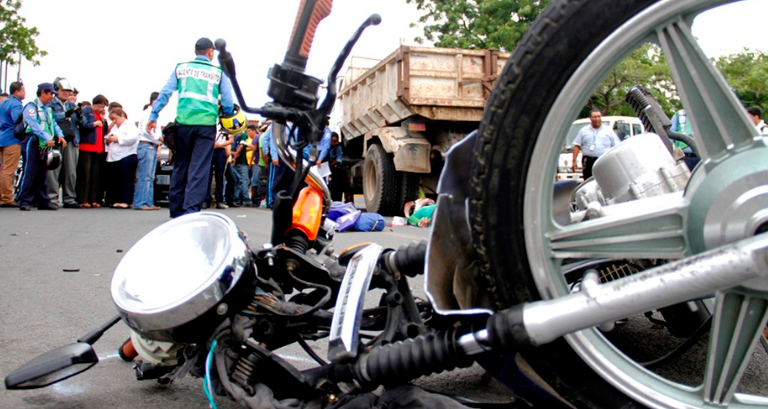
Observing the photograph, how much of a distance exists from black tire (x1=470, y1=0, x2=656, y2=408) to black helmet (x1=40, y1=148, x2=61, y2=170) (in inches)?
394

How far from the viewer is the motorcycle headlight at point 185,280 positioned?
155 cm

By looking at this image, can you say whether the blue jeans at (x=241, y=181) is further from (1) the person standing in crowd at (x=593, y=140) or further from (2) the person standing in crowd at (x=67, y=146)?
(1) the person standing in crowd at (x=593, y=140)

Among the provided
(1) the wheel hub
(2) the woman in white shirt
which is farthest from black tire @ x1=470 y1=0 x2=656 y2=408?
(2) the woman in white shirt

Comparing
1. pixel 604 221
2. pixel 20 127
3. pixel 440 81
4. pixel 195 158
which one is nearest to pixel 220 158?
pixel 20 127

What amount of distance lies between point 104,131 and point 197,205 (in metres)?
5.68

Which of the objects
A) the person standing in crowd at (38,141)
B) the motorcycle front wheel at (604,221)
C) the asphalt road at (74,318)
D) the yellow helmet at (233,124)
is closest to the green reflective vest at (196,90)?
the yellow helmet at (233,124)

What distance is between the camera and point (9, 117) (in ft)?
33.6

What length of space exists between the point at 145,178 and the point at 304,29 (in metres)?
10.6

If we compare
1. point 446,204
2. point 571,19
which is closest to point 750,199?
point 571,19

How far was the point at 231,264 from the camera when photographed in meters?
1.59

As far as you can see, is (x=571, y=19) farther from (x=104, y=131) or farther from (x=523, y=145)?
(x=104, y=131)

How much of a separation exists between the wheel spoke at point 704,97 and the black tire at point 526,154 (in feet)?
0.34

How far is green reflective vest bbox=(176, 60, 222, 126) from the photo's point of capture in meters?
6.93

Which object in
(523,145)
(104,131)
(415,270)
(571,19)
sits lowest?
(415,270)
